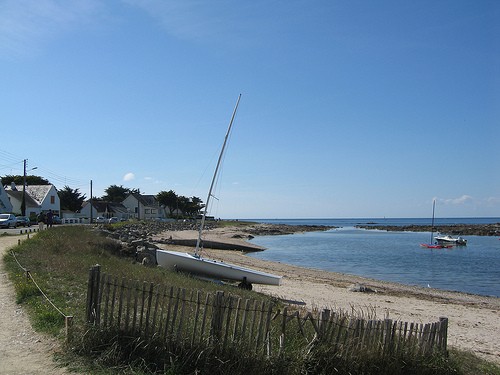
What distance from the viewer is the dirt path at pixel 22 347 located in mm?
6688

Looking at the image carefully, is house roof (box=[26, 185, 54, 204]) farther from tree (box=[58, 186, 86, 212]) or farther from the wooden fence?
the wooden fence

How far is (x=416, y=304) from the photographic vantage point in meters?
21.0

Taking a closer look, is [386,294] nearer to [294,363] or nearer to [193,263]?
[193,263]

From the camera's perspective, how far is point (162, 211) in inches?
5032

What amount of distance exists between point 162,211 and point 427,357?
123 meters

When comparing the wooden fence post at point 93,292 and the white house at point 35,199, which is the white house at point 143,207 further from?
the wooden fence post at point 93,292

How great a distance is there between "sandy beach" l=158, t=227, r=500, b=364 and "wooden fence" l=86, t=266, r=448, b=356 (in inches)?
160

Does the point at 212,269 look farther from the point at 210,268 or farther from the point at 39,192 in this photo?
the point at 39,192

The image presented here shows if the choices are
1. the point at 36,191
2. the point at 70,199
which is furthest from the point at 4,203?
the point at 70,199

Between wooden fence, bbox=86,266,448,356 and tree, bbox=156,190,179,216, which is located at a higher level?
tree, bbox=156,190,179,216

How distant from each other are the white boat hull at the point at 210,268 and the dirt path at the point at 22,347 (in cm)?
971

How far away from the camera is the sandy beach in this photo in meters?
14.1

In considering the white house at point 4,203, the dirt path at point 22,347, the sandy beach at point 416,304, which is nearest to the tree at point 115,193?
the white house at point 4,203

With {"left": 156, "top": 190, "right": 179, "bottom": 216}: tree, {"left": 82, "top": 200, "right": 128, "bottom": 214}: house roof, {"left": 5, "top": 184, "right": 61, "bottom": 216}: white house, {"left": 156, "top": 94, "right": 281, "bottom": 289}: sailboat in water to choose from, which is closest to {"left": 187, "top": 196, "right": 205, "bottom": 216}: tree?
{"left": 156, "top": 190, "right": 179, "bottom": 216}: tree
